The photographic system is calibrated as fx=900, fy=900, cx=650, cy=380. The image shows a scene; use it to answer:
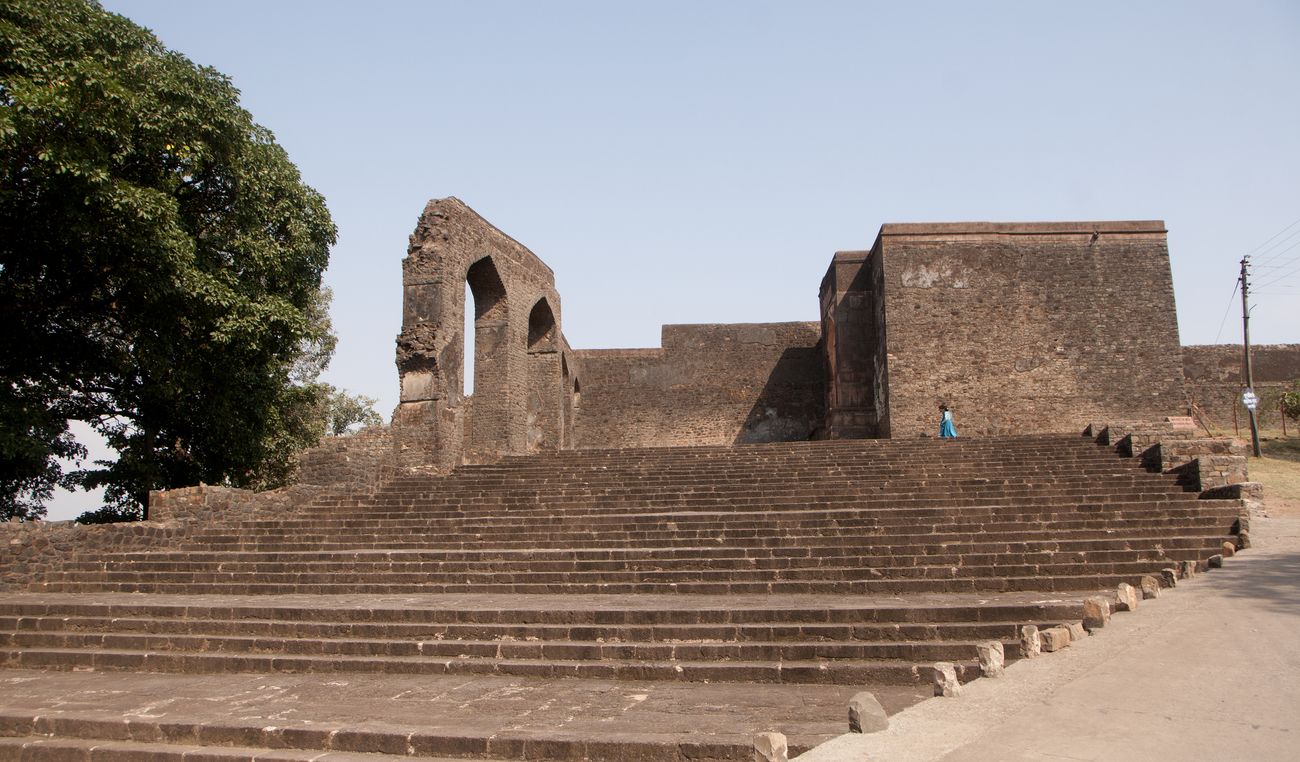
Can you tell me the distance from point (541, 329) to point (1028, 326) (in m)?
10.3

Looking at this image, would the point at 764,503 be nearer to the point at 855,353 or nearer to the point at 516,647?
the point at 516,647

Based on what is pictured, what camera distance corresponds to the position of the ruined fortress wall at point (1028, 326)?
1847cm

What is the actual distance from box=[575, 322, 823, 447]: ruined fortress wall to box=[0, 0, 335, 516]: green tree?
32.5ft

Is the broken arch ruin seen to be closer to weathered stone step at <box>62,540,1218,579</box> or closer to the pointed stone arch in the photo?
the pointed stone arch

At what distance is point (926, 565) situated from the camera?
8.20 meters

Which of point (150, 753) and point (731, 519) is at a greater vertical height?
point (731, 519)

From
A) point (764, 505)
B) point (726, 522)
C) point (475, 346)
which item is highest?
point (475, 346)

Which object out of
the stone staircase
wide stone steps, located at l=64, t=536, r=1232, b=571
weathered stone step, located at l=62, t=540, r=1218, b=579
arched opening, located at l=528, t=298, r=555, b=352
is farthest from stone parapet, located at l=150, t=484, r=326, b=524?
arched opening, located at l=528, t=298, r=555, b=352

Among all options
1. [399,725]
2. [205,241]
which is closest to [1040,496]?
[399,725]

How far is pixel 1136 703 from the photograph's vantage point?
3.68 meters

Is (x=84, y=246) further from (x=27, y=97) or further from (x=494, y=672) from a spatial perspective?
(x=494, y=672)

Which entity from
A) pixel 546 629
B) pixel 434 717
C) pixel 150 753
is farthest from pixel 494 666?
pixel 150 753

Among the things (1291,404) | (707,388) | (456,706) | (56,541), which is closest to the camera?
(456,706)

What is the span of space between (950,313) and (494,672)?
595 inches
